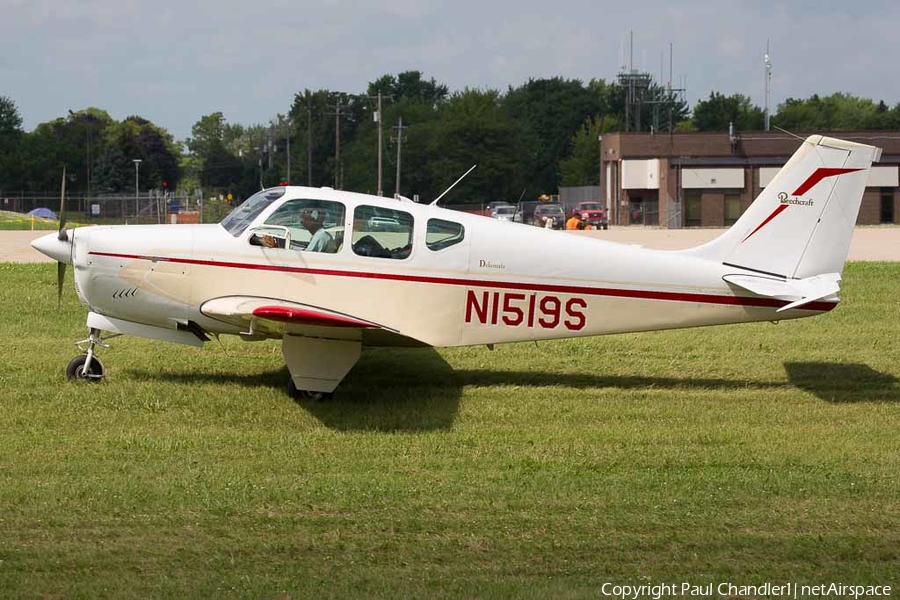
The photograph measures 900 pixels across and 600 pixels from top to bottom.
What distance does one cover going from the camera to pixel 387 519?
6539 millimetres

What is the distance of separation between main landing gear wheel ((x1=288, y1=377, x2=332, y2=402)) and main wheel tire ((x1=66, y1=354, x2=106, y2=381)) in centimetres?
197

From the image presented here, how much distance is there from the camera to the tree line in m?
94.0

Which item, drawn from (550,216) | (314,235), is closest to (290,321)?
(314,235)

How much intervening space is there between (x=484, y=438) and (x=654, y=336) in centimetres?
564

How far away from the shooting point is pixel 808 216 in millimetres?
9977

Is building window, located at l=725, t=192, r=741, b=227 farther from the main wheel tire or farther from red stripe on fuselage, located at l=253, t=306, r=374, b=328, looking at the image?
red stripe on fuselage, located at l=253, t=306, r=374, b=328

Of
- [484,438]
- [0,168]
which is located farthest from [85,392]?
[0,168]

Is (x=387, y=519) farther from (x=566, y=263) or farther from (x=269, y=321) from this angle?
(x=566, y=263)

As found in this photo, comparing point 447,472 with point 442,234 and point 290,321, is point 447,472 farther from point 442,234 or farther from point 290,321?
point 442,234

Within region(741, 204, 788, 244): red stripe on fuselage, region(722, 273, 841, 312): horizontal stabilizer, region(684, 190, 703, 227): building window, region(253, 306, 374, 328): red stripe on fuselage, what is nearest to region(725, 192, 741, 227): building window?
region(684, 190, 703, 227): building window

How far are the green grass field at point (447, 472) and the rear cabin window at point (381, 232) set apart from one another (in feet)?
4.75

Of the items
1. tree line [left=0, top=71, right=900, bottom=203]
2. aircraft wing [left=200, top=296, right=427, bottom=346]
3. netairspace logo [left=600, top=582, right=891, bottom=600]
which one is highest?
tree line [left=0, top=71, right=900, bottom=203]

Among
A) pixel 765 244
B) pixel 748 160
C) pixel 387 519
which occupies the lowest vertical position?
pixel 387 519

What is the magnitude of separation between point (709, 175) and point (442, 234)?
60720 millimetres
